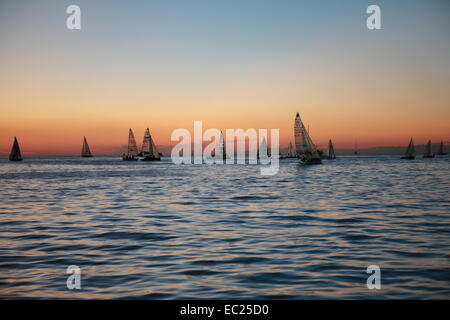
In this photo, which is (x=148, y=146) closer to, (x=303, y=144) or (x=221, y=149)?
(x=221, y=149)

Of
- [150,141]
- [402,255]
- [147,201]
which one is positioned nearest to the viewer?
[402,255]

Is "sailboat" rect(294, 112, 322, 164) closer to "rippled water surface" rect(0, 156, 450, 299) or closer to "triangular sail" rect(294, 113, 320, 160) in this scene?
"triangular sail" rect(294, 113, 320, 160)

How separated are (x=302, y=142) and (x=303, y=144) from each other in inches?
41.4

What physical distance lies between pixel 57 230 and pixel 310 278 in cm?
1343

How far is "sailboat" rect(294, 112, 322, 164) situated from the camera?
105375 mm

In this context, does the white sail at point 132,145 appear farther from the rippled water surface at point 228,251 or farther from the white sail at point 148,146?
the rippled water surface at point 228,251

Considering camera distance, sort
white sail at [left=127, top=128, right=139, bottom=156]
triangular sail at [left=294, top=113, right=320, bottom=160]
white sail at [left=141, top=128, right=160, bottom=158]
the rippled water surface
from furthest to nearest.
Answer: white sail at [left=127, top=128, right=139, bottom=156], white sail at [left=141, top=128, right=160, bottom=158], triangular sail at [left=294, top=113, right=320, bottom=160], the rippled water surface

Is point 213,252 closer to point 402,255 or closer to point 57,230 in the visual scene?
point 402,255

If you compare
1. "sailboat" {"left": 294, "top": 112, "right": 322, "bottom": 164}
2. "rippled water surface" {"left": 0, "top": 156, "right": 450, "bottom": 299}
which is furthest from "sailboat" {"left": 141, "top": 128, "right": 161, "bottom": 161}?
"rippled water surface" {"left": 0, "top": 156, "right": 450, "bottom": 299}

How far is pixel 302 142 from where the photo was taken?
107 metres

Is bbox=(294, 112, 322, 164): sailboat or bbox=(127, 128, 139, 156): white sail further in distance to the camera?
bbox=(127, 128, 139, 156): white sail

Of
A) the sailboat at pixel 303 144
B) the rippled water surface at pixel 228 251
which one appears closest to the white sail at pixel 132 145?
the sailboat at pixel 303 144
